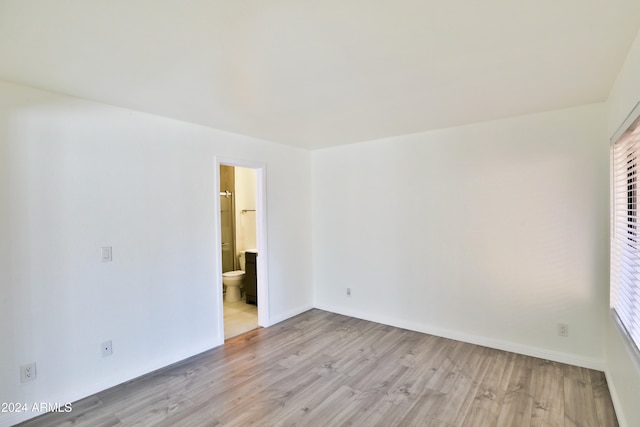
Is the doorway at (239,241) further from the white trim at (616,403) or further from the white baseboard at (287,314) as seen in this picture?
the white trim at (616,403)

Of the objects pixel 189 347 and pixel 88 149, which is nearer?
pixel 88 149

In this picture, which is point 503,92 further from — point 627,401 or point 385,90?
point 627,401

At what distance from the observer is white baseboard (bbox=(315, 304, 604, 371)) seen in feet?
9.30

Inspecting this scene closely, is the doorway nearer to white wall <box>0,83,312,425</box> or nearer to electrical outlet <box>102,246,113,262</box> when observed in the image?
white wall <box>0,83,312,425</box>

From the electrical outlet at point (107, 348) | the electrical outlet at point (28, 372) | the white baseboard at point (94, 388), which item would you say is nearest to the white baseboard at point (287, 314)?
the white baseboard at point (94, 388)

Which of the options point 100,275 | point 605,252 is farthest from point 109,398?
point 605,252

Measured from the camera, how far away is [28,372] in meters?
2.22

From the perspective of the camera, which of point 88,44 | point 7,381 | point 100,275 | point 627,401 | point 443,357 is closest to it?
point 88,44

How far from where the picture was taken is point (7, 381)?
7.03 ft

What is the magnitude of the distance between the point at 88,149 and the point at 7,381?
1760mm

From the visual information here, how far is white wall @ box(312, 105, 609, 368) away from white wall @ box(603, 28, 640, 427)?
0.32 meters

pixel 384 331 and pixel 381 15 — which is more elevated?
pixel 381 15

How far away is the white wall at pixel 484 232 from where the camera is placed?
2801 mm

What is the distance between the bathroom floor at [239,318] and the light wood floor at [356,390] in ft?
1.45
